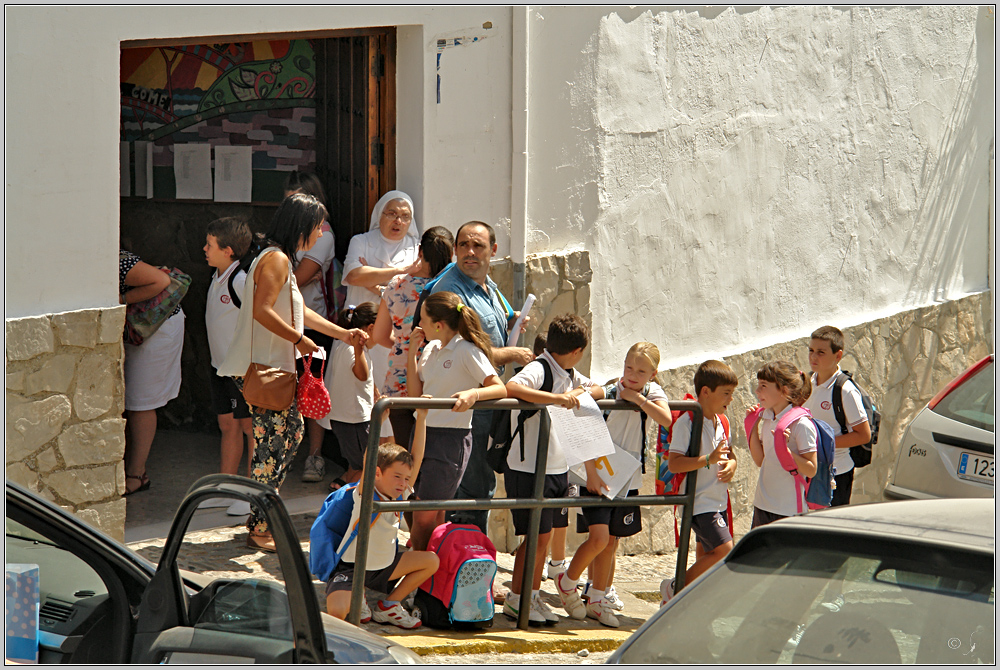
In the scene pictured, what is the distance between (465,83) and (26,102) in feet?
8.33

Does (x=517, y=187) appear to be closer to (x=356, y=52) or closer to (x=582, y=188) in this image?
(x=582, y=188)

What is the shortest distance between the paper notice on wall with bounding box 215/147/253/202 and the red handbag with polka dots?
7.80ft

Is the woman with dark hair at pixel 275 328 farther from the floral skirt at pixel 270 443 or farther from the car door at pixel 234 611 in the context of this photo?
the car door at pixel 234 611

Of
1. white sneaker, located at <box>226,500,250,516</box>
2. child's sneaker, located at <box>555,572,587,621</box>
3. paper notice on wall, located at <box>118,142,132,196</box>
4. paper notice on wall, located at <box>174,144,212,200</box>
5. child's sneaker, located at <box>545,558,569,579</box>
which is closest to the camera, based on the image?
child's sneaker, located at <box>555,572,587,621</box>

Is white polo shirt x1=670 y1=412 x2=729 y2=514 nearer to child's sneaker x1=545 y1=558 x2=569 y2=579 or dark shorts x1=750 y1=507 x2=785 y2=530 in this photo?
dark shorts x1=750 y1=507 x2=785 y2=530

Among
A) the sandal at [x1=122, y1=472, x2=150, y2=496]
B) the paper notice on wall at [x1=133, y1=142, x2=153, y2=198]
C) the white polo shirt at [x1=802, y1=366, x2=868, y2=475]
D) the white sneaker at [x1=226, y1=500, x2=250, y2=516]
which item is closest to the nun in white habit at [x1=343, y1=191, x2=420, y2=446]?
the white sneaker at [x1=226, y1=500, x2=250, y2=516]

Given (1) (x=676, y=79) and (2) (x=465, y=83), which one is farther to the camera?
(1) (x=676, y=79)

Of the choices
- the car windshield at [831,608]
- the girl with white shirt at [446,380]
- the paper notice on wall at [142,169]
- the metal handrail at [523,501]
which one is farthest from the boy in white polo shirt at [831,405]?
the paper notice on wall at [142,169]

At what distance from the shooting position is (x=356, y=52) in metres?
6.52

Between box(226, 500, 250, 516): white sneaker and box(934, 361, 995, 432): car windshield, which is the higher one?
box(934, 361, 995, 432): car windshield

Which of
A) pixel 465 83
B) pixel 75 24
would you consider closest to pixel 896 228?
pixel 465 83

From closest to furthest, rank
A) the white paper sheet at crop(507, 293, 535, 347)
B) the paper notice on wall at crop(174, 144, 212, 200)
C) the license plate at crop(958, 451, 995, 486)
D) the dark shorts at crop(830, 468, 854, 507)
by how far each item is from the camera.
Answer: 1. the white paper sheet at crop(507, 293, 535, 347)
2. the license plate at crop(958, 451, 995, 486)
3. the dark shorts at crop(830, 468, 854, 507)
4. the paper notice on wall at crop(174, 144, 212, 200)

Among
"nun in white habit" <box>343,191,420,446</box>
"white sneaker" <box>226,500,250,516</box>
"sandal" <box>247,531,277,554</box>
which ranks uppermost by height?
"nun in white habit" <box>343,191,420,446</box>

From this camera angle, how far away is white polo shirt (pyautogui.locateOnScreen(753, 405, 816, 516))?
5.18 m
